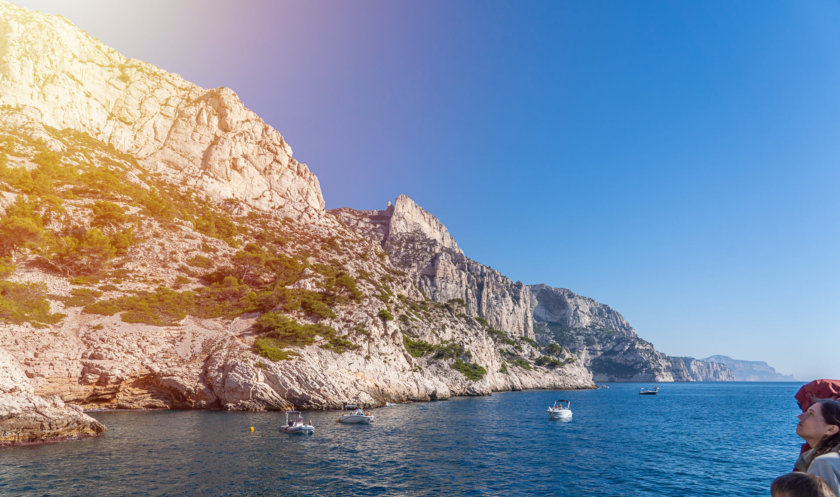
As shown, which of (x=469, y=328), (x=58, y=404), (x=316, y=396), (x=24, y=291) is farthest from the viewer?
(x=469, y=328)

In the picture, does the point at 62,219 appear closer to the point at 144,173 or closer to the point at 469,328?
the point at 144,173

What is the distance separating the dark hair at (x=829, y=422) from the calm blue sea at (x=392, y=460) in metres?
21.0

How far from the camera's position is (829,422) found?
4852mm

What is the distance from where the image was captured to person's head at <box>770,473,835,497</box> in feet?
12.1

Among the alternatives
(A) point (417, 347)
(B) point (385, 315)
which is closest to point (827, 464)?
(B) point (385, 315)

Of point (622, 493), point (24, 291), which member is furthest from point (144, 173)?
point (622, 493)

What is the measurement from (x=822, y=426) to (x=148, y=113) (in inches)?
5144

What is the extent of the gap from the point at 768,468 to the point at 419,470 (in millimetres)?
26498

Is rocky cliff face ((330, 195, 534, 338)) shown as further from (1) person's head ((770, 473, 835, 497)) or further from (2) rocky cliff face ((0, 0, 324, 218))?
(1) person's head ((770, 473, 835, 497))

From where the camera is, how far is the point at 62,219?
217 ft

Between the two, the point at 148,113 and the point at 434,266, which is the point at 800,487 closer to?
the point at 148,113

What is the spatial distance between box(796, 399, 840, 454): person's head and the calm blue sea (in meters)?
20.9

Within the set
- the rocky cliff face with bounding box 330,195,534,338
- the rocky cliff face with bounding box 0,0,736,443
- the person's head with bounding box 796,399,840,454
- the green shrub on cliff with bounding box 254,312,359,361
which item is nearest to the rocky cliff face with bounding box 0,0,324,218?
the rocky cliff face with bounding box 0,0,736,443

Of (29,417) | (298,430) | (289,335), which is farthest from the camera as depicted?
(289,335)
